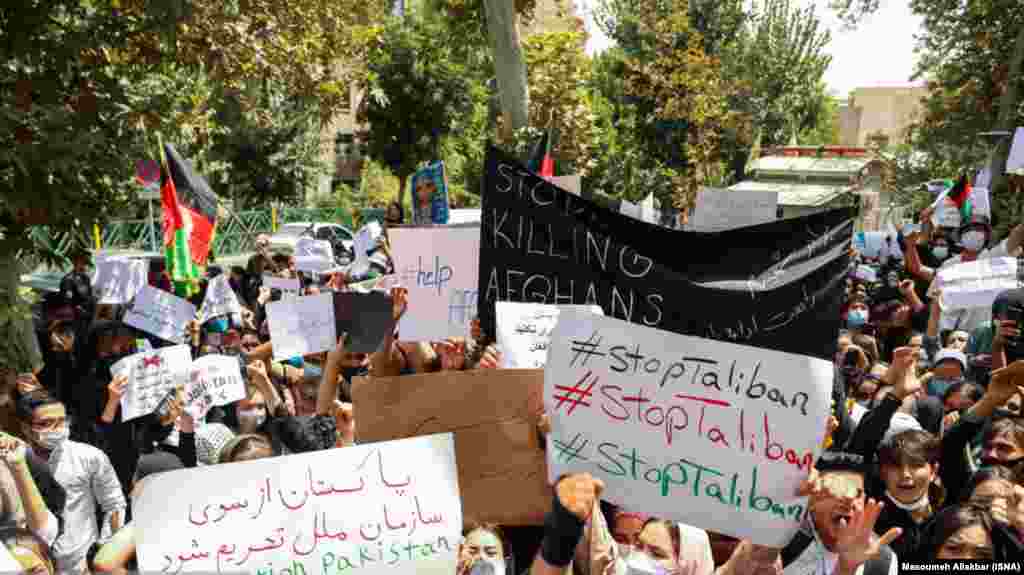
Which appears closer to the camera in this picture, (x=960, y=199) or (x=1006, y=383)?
(x=1006, y=383)

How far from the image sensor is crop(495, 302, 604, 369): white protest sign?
3766mm

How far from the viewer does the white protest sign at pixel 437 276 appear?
4.92 metres

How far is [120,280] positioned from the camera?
27.2 feet

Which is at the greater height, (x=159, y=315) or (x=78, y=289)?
(x=159, y=315)

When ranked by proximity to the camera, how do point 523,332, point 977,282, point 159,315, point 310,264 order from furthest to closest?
A: point 310,264
point 159,315
point 977,282
point 523,332

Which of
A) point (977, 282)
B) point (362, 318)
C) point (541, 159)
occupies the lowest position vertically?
point (362, 318)

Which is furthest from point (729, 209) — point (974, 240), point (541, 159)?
point (974, 240)

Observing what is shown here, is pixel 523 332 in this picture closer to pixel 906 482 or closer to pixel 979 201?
pixel 906 482

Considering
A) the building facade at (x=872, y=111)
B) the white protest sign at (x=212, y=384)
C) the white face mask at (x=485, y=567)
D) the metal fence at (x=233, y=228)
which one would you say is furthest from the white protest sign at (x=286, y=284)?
the building facade at (x=872, y=111)

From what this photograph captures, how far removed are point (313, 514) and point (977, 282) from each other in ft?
17.4

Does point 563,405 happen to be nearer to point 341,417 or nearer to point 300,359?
point 341,417

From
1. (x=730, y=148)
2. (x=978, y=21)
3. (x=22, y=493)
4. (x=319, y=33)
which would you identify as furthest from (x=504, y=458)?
(x=730, y=148)

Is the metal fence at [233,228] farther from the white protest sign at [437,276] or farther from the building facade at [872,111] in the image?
the building facade at [872,111]

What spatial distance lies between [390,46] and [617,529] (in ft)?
96.8
